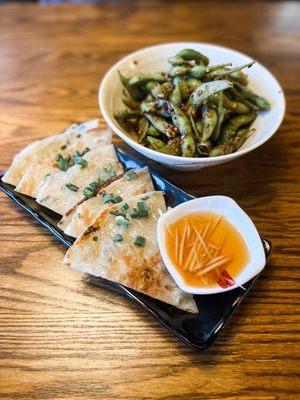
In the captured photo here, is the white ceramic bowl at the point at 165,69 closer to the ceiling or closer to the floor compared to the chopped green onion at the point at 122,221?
closer to the ceiling

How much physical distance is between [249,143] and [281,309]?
0.73 meters

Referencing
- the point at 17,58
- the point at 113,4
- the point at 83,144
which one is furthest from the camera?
the point at 113,4

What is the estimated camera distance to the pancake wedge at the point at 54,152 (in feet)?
5.48

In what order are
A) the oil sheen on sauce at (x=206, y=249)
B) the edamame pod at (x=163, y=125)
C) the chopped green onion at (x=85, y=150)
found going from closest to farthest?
the oil sheen on sauce at (x=206, y=249), the edamame pod at (x=163, y=125), the chopped green onion at (x=85, y=150)

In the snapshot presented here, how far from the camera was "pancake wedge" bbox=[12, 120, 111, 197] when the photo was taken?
1671mm

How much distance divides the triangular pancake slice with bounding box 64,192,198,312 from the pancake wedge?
15.7 inches

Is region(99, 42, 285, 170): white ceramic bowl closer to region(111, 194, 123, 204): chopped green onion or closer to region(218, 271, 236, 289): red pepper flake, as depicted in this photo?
region(111, 194, 123, 204): chopped green onion

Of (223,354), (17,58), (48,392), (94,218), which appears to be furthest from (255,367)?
(17,58)

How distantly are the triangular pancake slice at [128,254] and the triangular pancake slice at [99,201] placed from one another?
2.4 inches

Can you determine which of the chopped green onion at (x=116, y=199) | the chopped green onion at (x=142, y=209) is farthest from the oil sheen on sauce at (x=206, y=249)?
the chopped green onion at (x=116, y=199)

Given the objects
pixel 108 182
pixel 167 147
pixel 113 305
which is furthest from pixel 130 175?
pixel 113 305

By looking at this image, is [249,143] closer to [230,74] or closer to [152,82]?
[230,74]

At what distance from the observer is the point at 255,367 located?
127 centimetres

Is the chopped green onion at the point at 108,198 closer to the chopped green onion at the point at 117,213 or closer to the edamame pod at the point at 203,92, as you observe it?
the chopped green onion at the point at 117,213
